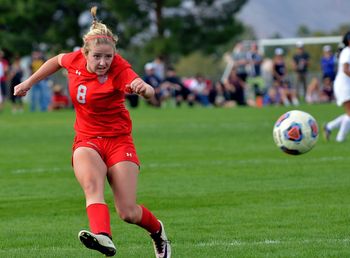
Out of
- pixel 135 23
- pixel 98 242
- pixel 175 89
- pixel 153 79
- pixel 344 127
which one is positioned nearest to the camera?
pixel 98 242

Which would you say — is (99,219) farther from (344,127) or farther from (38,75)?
(344,127)

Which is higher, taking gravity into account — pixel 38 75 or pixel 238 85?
pixel 38 75

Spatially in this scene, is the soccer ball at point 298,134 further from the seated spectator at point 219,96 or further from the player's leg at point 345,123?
the seated spectator at point 219,96

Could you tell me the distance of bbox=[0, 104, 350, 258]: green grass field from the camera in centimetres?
868

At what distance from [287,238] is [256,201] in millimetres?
2544

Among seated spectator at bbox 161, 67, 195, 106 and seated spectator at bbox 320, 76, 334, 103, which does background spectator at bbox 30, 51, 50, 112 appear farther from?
seated spectator at bbox 320, 76, 334, 103

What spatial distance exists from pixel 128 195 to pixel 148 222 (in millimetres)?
363

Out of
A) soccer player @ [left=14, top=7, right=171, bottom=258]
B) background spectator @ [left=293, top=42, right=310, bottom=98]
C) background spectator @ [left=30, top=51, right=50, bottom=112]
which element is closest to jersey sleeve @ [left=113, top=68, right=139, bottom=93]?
soccer player @ [left=14, top=7, right=171, bottom=258]

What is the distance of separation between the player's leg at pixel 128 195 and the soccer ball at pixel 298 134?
3942 millimetres

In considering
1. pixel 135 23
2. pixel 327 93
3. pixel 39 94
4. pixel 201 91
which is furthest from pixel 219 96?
pixel 135 23

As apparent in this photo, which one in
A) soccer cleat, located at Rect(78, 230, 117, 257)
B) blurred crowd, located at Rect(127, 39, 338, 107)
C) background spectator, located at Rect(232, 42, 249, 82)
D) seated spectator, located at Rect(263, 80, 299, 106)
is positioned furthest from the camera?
seated spectator, located at Rect(263, 80, 299, 106)

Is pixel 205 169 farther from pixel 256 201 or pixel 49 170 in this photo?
pixel 256 201

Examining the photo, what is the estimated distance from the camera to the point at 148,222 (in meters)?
8.06

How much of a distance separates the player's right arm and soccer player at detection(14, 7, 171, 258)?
0.02m
